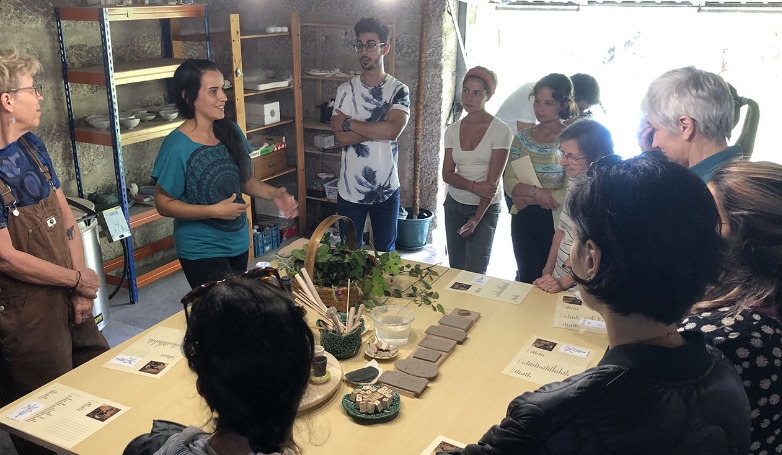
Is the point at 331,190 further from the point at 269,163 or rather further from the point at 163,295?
the point at 163,295

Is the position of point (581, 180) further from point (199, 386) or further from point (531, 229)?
point (531, 229)

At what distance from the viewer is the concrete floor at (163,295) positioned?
12.5ft

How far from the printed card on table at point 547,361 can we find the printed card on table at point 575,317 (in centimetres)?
14

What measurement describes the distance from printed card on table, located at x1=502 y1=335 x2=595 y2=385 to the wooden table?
0.09ft

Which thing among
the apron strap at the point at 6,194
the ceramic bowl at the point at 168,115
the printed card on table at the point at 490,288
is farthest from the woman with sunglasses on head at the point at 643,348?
the ceramic bowl at the point at 168,115

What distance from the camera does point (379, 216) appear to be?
3.72 metres

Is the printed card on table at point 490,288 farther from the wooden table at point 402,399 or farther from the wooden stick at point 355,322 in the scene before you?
the wooden stick at point 355,322

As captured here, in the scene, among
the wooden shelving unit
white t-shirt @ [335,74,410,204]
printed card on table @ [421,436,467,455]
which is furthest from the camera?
the wooden shelving unit

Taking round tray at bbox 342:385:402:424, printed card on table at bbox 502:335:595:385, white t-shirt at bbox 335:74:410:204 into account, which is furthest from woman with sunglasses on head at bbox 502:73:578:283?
round tray at bbox 342:385:402:424

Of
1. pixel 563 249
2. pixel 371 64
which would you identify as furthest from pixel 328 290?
pixel 371 64

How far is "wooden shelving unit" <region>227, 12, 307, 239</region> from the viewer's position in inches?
176

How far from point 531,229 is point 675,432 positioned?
7.46 feet

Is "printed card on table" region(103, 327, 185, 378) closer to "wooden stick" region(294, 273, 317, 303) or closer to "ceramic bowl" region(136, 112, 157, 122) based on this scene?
"wooden stick" region(294, 273, 317, 303)

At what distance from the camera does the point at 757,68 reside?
4.02m
